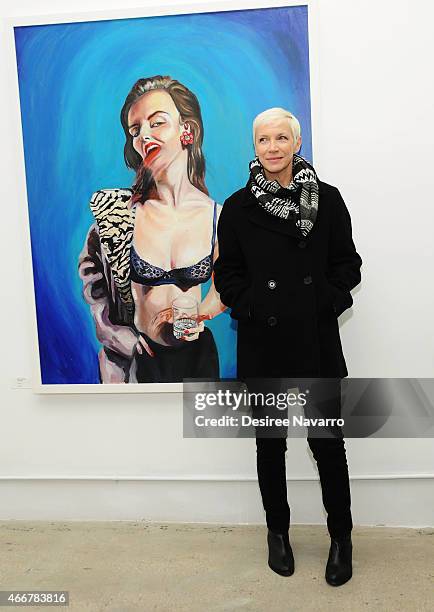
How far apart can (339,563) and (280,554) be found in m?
0.21

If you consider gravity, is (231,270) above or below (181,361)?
above

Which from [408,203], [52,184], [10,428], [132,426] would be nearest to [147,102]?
[52,184]

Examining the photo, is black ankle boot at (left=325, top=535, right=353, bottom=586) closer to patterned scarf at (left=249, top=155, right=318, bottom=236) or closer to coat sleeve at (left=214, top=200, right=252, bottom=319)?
coat sleeve at (left=214, top=200, right=252, bottom=319)

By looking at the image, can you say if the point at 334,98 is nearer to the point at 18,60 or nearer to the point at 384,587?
the point at 18,60

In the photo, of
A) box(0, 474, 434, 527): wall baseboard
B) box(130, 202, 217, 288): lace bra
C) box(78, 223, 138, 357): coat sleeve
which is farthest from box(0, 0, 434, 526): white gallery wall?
box(130, 202, 217, 288): lace bra

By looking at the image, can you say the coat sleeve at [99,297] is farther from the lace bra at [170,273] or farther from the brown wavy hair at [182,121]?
the brown wavy hair at [182,121]

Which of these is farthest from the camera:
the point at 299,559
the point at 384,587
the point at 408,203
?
the point at 408,203

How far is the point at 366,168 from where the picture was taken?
2.40m

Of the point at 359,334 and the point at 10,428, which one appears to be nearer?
the point at 359,334

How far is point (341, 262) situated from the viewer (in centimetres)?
213

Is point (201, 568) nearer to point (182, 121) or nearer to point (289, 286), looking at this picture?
point (289, 286)

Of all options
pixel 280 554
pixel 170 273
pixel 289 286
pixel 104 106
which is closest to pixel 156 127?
pixel 104 106

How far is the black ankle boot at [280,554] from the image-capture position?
7.05 ft

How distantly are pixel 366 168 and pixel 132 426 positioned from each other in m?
1.40
